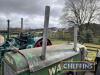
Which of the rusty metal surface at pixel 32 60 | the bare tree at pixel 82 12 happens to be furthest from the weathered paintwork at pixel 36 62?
the bare tree at pixel 82 12

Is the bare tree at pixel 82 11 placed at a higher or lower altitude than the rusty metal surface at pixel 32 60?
higher

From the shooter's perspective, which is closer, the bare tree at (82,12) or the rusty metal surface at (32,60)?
the rusty metal surface at (32,60)

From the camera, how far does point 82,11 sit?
31406 mm

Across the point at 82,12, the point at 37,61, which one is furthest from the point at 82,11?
the point at 37,61

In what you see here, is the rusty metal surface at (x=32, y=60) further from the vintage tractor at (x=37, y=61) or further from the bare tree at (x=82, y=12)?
the bare tree at (x=82, y=12)

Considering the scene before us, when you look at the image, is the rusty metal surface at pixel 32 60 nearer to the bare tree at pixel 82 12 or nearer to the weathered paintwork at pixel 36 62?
the weathered paintwork at pixel 36 62

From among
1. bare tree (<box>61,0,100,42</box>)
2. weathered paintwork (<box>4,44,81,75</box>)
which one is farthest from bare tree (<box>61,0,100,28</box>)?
weathered paintwork (<box>4,44,81,75</box>)

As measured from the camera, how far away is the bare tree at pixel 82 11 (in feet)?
102

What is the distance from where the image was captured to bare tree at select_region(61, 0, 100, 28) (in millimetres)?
30984

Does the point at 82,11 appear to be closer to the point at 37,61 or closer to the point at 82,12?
the point at 82,12

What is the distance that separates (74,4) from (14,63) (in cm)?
3072

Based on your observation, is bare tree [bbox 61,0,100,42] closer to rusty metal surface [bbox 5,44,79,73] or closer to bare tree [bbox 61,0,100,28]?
bare tree [bbox 61,0,100,28]

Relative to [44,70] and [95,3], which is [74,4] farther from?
[44,70]

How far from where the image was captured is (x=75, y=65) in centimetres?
→ 309
